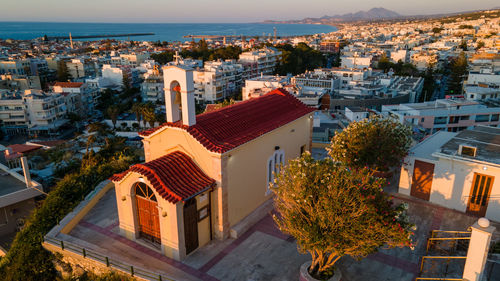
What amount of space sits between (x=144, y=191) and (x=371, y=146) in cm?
1090

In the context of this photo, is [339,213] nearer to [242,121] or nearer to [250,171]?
[250,171]

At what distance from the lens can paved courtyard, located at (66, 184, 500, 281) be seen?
41.4 ft

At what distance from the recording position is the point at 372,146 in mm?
17312

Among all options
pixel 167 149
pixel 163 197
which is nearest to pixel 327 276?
pixel 163 197

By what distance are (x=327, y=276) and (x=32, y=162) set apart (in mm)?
41312

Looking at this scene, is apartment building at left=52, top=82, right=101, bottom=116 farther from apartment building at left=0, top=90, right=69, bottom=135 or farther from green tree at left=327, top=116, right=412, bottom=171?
Result: green tree at left=327, top=116, right=412, bottom=171

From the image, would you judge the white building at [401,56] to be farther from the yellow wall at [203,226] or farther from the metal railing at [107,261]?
the metal railing at [107,261]

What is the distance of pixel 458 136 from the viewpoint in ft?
63.2

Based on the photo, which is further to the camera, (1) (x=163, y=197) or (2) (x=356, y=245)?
(1) (x=163, y=197)

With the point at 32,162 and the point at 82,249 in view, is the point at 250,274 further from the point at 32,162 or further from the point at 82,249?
the point at 32,162

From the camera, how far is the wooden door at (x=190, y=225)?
13310 mm

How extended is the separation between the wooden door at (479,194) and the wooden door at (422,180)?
5.97ft

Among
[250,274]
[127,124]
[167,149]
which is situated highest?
[167,149]

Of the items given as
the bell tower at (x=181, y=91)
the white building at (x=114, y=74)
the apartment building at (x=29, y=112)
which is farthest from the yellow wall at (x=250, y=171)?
the white building at (x=114, y=74)
